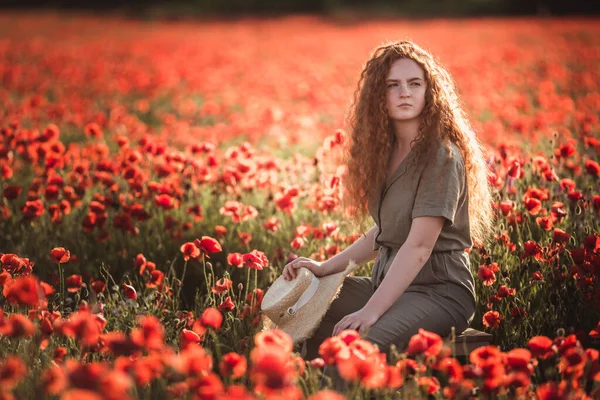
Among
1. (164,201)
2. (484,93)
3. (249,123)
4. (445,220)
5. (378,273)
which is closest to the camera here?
(445,220)

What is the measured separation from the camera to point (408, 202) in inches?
111

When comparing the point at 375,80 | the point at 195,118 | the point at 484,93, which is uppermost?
the point at 375,80

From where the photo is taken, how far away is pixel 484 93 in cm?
892

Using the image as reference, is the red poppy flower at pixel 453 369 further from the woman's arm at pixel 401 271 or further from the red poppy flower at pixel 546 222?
the red poppy flower at pixel 546 222

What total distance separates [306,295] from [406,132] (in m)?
0.72

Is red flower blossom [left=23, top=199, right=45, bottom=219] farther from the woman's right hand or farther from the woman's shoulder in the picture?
the woman's shoulder

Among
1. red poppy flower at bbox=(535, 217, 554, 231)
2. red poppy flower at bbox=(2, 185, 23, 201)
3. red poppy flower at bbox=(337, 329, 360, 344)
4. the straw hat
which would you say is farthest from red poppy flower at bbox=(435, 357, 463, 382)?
red poppy flower at bbox=(2, 185, 23, 201)

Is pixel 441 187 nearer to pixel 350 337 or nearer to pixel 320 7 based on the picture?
pixel 350 337

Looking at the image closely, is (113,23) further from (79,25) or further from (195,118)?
(195,118)

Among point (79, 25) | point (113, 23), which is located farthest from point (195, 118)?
point (113, 23)

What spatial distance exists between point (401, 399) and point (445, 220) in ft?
2.10

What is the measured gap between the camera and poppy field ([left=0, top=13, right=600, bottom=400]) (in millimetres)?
1996

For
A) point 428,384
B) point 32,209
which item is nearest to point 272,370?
point 428,384

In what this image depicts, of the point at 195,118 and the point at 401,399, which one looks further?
the point at 195,118
